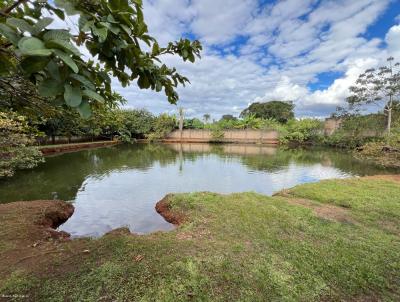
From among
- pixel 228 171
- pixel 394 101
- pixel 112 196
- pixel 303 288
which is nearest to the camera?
pixel 303 288

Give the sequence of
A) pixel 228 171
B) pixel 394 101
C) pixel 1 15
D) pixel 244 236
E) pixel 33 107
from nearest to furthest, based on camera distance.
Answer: pixel 1 15, pixel 33 107, pixel 244 236, pixel 228 171, pixel 394 101

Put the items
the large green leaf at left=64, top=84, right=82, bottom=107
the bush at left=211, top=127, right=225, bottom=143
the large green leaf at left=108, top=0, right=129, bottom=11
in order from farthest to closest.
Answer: the bush at left=211, top=127, right=225, bottom=143, the large green leaf at left=108, top=0, right=129, bottom=11, the large green leaf at left=64, top=84, right=82, bottom=107

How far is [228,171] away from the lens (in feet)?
39.8

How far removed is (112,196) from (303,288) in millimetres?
6454

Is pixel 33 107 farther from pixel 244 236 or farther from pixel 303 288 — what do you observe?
pixel 244 236

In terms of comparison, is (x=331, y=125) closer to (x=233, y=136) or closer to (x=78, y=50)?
(x=233, y=136)

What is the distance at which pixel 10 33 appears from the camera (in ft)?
2.18

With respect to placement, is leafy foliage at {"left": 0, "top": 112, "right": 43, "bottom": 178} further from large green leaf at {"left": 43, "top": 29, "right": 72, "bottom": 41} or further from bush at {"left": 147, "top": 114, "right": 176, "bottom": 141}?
bush at {"left": 147, "top": 114, "right": 176, "bottom": 141}

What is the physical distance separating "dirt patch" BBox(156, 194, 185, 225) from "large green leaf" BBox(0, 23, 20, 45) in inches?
195

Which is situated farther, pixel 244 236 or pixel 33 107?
pixel 244 236

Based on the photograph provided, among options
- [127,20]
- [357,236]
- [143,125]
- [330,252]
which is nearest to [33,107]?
[127,20]

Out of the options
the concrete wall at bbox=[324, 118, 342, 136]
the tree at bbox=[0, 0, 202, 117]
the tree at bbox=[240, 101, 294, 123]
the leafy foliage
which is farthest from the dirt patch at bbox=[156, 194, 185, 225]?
the tree at bbox=[240, 101, 294, 123]

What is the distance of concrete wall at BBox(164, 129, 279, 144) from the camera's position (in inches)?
1209

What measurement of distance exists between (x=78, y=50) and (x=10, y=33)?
183 mm
